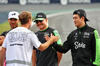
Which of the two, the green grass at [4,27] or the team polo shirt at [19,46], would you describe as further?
the green grass at [4,27]

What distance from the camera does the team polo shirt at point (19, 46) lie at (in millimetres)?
3453

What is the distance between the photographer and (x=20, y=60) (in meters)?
3.45

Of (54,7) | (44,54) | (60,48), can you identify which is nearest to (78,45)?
(60,48)

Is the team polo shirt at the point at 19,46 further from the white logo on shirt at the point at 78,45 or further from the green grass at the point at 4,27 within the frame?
the green grass at the point at 4,27

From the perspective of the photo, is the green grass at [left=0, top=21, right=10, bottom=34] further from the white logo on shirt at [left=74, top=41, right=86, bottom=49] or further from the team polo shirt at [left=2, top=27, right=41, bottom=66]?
the team polo shirt at [left=2, top=27, right=41, bottom=66]

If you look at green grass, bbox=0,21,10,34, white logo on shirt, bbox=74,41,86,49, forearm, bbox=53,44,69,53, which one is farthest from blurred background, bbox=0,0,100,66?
white logo on shirt, bbox=74,41,86,49

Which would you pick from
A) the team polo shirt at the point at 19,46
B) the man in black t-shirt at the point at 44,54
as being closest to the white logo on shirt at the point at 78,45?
the man in black t-shirt at the point at 44,54

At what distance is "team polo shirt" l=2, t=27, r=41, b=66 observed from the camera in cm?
345

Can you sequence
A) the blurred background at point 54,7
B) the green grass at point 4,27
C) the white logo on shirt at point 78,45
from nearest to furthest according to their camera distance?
the white logo on shirt at point 78,45 → the green grass at point 4,27 → the blurred background at point 54,7

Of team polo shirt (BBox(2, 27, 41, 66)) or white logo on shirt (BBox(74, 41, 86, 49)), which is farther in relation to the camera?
white logo on shirt (BBox(74, 41, 86, 49))

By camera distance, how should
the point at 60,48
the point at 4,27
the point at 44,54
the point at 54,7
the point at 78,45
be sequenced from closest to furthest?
the point at 78,45
the point at 60,48
the point at 44,54
the point at 4,27
the point at 54,7

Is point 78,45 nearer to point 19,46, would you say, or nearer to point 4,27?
point 19,46

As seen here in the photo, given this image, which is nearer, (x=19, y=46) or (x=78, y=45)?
(x=19, y=46)

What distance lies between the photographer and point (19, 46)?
137 inches
